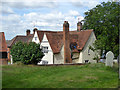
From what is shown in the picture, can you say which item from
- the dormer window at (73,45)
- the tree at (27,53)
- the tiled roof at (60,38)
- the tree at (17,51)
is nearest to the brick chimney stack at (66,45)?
the tiled roof at (60,38)

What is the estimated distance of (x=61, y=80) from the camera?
1197 centimetres

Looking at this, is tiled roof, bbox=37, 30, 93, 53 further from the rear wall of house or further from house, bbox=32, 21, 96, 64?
the rear wall of house

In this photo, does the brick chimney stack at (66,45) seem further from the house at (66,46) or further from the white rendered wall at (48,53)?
the white rendered wall at (48,53)

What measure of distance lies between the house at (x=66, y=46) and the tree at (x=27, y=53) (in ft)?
32.6

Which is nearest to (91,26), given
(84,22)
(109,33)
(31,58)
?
(84,22)

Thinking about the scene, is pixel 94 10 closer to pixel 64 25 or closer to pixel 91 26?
pixel 91 26

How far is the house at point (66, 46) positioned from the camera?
3366 cm

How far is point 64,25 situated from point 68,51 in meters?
4.98

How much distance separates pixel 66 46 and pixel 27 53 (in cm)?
1227

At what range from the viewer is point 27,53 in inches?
899

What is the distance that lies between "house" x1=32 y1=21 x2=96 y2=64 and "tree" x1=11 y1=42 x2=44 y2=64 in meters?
9.92

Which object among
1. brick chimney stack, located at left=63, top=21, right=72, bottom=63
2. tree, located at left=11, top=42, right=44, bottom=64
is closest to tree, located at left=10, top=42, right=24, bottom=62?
tree, located at left=11, top=42, right=44, bottom=64

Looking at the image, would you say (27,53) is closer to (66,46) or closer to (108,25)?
(66,46)

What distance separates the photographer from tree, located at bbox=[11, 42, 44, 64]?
2292 cm
